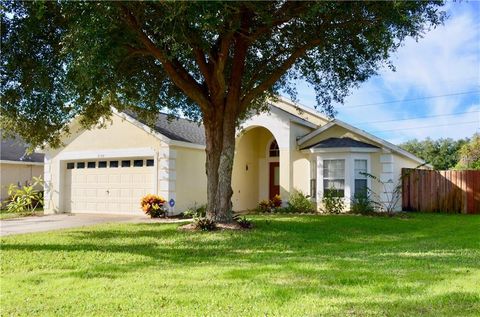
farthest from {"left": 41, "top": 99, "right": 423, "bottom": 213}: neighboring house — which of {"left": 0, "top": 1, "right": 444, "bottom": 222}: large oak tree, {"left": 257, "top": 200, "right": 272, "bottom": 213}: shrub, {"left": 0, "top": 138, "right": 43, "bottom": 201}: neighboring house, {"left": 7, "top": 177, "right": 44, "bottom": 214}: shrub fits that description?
{"left": 0, "top": 138, "right": 43, "bottom": 201}: neighboring house

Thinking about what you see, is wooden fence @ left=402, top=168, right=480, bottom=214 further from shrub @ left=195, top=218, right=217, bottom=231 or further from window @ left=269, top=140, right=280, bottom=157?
shrub @ left=195, top=218, right=217, bottom=231

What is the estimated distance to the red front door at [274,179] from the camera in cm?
2171

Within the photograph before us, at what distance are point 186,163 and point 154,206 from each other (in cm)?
248

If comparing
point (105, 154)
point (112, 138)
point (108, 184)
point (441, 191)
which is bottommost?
point (441, 191)

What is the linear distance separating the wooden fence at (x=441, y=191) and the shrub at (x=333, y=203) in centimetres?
305

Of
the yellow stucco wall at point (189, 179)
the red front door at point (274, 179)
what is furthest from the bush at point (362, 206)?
the yellow stucco wall at point (189, 179)

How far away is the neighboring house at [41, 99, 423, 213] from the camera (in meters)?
18.1

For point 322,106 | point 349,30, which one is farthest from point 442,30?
point 322,106

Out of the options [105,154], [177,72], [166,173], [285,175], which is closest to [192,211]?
[166,173]

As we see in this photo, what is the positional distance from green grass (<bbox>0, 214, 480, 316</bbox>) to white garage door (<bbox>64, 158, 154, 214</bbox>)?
652cm

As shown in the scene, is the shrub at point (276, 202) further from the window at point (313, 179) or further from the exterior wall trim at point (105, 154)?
the exterior wall trim at point (105, 154)

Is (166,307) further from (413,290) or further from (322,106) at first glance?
(322,106)

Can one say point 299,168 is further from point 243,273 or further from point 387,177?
point 243,273

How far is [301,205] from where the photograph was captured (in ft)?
61.2
